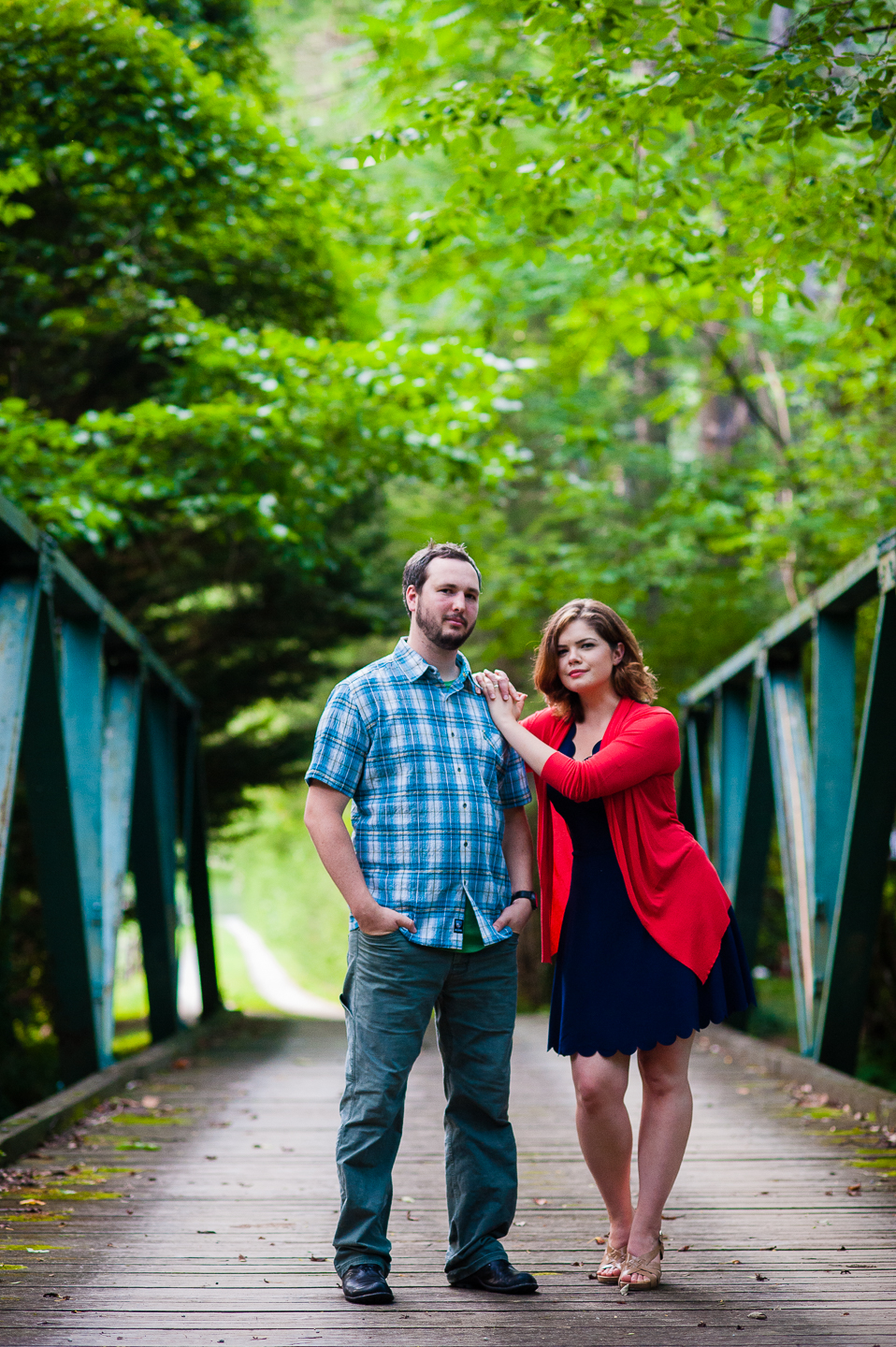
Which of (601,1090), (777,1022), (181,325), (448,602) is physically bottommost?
(777,1022)

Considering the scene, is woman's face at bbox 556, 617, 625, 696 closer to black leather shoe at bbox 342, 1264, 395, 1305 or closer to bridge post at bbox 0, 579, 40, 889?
black leather shoe at bbox 342, 1264, 395, 1305

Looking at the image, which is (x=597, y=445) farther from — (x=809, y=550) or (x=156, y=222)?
(x=156, y=222)

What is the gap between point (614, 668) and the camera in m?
3.11

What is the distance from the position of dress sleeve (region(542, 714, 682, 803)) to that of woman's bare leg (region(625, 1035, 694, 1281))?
60 cm

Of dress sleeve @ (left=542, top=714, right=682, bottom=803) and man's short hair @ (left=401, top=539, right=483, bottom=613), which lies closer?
dress sleeve @ (left=542, top=714, right=682, bottom=803)

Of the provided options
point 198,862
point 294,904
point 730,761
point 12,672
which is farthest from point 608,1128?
point 294,904

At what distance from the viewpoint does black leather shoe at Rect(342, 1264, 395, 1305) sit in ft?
8.86

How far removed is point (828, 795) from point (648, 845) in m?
2.65

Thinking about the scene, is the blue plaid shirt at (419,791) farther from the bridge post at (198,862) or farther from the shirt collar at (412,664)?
the bridge post at (198,862)

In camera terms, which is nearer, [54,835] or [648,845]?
[648,845]

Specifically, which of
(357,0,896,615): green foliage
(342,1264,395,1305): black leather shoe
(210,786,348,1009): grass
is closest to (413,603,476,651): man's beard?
(342,1264,395,1305): black leather shoe

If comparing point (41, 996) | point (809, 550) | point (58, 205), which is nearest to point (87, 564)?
point (58, 205)

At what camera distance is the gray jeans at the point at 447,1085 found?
2.81 metres

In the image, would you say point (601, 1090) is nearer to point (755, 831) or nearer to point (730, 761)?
point (755, 831)
